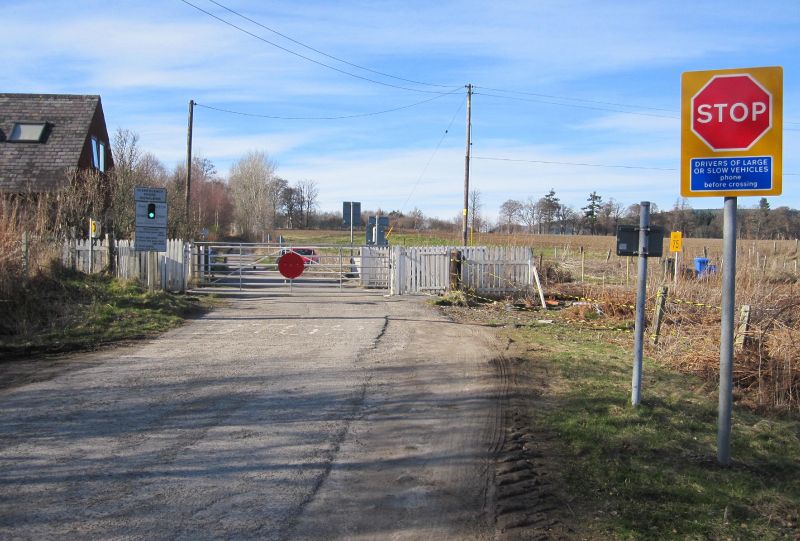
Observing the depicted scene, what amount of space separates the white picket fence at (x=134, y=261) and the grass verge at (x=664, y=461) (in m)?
14.7

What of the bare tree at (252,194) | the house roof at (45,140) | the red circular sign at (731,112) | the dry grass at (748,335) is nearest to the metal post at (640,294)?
the red circular sign at (731,112)

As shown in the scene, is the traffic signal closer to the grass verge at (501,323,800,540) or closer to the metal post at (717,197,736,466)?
the grass verge at (501,323,800,540)

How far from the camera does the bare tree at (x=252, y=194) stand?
7450 cm

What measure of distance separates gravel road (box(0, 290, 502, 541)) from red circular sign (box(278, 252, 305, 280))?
28.7 feet

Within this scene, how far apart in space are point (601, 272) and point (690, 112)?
3035 cm

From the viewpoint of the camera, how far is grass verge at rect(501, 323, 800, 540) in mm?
4926

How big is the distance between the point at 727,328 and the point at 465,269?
1592cm

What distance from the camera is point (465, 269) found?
21828 millimetres

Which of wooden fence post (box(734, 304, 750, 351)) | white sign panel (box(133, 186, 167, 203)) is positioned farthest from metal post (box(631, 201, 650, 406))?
white sign panel (box(133, 186, 167, 203))

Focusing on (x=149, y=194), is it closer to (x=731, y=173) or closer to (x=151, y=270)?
(x=151, y=270)

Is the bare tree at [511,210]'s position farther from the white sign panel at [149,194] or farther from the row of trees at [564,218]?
the white sign panel at [149,194]

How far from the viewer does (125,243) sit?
71.6 ft

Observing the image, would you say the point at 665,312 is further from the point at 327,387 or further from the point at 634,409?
the point at 327,387

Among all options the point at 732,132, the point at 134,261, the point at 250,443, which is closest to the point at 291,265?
the point at 134,261
